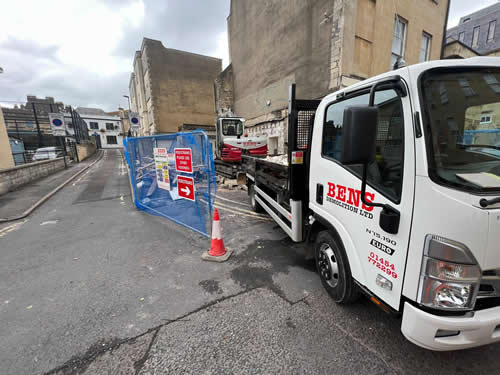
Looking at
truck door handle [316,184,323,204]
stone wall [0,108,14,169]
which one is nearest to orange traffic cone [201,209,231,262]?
truck door handle [316,184,323,204]

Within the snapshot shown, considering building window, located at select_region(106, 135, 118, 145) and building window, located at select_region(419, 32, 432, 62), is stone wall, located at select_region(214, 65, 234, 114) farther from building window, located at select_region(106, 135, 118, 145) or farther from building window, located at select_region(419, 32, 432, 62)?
building window, located at select_region(106, 135, 118, 145)

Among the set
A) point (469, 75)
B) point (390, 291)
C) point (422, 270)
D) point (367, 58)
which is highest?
point (367, 58)

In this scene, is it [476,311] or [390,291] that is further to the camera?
[390,291]

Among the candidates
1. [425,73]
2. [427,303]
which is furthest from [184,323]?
[425,73]

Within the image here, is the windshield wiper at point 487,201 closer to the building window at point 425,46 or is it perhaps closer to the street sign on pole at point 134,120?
the building window at point 425,46

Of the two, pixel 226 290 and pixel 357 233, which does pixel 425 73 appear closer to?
pixel 357 233

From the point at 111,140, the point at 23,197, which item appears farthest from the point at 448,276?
the point at 111,140

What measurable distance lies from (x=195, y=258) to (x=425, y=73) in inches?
150

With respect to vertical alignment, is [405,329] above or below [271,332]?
above

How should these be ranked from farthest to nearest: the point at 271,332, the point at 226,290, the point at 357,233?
the point at 226,290 < the point at 271,332 < the point at 357,233

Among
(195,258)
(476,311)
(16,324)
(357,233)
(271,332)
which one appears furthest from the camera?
(195,258)

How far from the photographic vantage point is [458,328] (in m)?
1.47

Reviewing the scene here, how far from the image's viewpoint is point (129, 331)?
7.82ft

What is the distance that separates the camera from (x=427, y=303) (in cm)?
156
